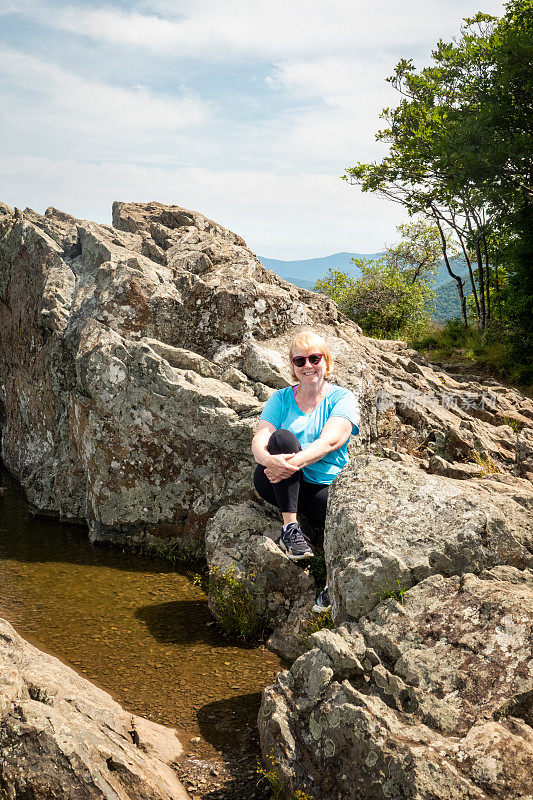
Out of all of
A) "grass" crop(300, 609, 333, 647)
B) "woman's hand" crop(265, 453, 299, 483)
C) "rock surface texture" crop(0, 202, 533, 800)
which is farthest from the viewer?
"woman's hand" crop(265, 453, 299, 483)

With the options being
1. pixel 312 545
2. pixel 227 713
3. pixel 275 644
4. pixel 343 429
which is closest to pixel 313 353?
pixel 343 429

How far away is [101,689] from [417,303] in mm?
26766

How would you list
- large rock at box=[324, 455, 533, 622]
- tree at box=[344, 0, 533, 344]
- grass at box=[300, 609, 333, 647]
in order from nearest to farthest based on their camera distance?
large rock at box=[324, 455, 533, 622], grass at box=[300, 609, 333, 647], tree at box=[344, 0, 533, 344]

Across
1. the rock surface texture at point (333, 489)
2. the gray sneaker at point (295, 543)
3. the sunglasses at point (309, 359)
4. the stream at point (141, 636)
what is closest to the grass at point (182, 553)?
the rock surface texture at point (333, 489)

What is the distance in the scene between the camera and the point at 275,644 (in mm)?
6559

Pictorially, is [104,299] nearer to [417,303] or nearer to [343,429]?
[343,429]

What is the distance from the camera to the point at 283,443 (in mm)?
6816

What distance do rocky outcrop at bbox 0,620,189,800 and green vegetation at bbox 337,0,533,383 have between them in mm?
17277

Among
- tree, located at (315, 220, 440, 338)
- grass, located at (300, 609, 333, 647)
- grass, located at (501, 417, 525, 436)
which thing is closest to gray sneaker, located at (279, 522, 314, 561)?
grass, located at (300, 609, 333, 647)

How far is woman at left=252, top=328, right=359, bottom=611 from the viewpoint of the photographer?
674cm

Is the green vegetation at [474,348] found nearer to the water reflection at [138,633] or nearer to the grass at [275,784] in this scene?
the water reflection at [138,633]

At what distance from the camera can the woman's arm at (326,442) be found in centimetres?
664

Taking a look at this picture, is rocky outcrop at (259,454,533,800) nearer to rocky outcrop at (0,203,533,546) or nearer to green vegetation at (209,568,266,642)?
green vegetation at (209,568,266,642)

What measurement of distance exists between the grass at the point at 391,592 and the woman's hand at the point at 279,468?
1881mm
